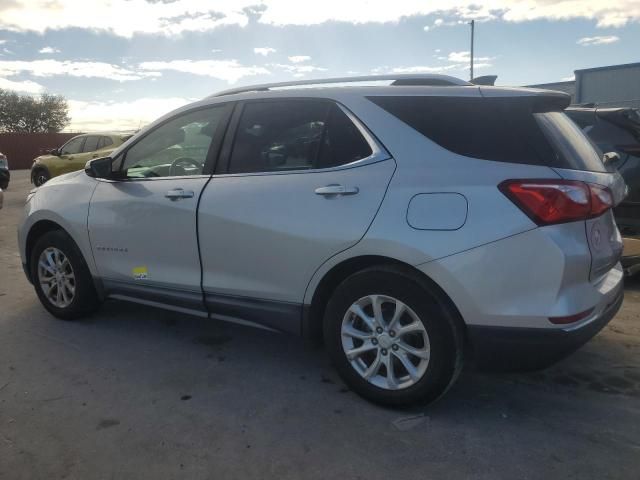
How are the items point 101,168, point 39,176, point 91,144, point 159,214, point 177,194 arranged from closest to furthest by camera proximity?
1. point 177,194
2. point 159,214
3. point 101,168
4. point 91,144
5. point 39,176

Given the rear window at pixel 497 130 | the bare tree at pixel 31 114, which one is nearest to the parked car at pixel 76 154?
the rear window at pixel 497 130

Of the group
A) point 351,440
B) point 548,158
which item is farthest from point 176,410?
point 548,158

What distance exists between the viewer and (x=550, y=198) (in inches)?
104

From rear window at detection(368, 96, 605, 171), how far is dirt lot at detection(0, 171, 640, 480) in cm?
132

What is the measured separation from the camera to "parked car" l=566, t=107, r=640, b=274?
17.3ft

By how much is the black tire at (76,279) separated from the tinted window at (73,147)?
1034 centimetres

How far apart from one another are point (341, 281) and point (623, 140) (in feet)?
11.9

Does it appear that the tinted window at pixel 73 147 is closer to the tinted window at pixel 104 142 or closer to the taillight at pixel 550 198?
the tinted window at pixel 104 142

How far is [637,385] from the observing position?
3369mm

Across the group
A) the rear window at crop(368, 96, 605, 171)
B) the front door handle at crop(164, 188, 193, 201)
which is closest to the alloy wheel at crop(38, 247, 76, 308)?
the front door handle at crop(164, 188, 193, 201)

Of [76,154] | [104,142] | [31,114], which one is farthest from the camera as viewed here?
[31,114]

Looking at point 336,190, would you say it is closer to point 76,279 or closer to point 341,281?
point 341,281

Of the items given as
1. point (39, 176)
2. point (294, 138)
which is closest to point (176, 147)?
point (294, 138)

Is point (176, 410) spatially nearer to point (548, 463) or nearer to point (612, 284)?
point (548, 463)
